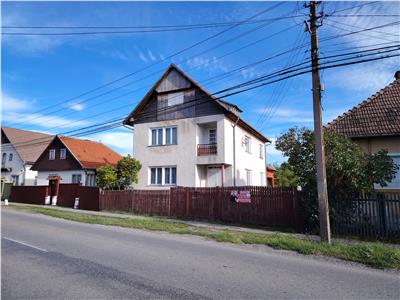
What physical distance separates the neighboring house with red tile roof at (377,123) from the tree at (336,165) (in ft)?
8.13

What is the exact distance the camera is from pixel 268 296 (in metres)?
5.08

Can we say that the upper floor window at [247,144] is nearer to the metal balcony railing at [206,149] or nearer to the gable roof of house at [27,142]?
the metal balcony railing at [206,149]

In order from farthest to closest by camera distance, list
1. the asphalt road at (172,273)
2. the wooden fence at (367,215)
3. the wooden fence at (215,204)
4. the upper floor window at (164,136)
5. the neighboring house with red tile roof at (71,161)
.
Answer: the neighboring house with red tile roof at (71,161), the upper floor window at (164,136), the wooden fence at (215,204), the wooden fence at (367,215), the asphalt road at (172,273)

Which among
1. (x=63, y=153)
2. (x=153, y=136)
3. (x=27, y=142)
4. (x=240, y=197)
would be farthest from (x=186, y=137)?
(x=27, y=142)

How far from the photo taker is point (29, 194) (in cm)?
2888

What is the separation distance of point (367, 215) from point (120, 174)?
16.1 meters

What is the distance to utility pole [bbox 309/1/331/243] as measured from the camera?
405 inches

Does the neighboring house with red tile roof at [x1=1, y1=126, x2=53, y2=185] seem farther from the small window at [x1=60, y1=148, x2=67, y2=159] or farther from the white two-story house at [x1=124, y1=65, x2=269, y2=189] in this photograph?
the white two-story house at [x1=124, y1=65, x2=269, y2=189]

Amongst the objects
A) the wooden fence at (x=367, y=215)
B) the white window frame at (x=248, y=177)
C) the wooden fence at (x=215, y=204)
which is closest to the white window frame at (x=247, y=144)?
the white window frame at (x=248, y=177)

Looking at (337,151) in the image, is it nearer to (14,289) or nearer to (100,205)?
(14,289)

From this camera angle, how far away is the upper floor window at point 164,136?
24.1 m

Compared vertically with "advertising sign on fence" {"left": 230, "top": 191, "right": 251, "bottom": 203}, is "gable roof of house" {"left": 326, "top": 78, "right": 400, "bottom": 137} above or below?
above

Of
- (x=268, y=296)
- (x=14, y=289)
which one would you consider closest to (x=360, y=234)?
(x=268, y=296)

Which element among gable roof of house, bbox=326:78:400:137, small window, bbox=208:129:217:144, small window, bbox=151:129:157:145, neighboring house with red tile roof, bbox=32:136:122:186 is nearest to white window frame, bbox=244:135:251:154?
small window, bbox=208:129:217:144
